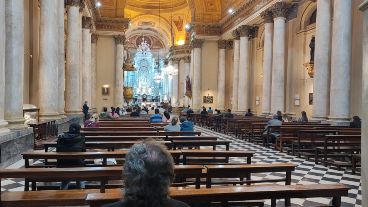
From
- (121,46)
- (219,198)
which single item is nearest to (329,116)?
(219,198)

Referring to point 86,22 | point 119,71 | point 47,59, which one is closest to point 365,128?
point 47,59

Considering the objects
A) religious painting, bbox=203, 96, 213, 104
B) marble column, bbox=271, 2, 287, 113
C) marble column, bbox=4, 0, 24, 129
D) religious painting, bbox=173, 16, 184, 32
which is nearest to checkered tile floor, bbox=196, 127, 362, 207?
marble column, bbox=4, 0, 24, 129

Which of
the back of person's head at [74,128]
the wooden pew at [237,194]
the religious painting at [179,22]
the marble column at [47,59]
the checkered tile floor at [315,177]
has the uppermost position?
the religious painting at [179,22]

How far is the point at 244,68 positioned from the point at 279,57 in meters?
5.76

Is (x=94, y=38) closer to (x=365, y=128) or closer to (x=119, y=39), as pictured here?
(x=119, y=39)

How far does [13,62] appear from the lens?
8.09m

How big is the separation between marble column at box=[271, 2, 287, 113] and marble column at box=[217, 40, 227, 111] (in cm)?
1090

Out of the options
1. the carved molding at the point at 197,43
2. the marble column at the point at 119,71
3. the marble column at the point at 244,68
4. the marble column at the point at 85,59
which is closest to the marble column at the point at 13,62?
the marble column at the point at 85,59

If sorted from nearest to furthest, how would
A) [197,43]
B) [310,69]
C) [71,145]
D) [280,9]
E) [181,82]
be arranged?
[71,145]
[310,69]
[280,9]
[197,43]
[181,82]

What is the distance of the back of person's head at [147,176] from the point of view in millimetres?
1646

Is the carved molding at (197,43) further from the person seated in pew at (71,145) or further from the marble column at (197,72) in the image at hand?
the person seated in pew at (71,145)

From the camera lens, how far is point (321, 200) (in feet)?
18.4

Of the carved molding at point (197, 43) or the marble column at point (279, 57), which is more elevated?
the carved molding at point (197, 43)

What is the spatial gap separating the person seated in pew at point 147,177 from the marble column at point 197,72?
27650mm
